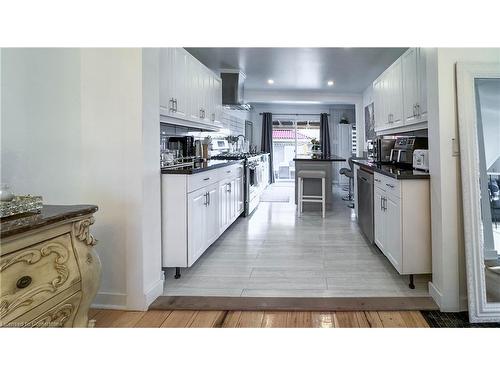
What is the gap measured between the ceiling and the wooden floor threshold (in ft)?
11.4

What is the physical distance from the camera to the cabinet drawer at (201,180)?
8.69 ft

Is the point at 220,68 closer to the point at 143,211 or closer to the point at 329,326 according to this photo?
the point at 143,211

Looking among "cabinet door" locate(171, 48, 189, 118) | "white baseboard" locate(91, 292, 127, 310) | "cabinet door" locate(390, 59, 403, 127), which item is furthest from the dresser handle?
"cabinet door" locate(390, 59, 403, 127)

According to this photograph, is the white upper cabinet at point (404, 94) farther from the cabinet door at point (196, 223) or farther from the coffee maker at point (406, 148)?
the cabinet door at point (196, 223)

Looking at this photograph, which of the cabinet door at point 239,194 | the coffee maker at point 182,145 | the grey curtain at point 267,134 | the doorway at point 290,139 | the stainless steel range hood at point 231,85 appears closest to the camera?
the coffee maker at point 182,145

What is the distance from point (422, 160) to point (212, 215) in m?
1.98

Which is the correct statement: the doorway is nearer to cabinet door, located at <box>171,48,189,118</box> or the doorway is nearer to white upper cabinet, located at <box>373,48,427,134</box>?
white upper cabinet, located at <box>373,48,427,134</box>

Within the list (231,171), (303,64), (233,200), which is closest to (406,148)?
(231,171)

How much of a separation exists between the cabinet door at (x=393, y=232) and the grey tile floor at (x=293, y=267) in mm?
186

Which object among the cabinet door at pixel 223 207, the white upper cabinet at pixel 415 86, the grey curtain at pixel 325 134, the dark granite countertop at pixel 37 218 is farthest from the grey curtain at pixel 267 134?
the dark granite countertop at pixel 37 218

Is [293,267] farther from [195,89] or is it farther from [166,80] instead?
[195,89]
